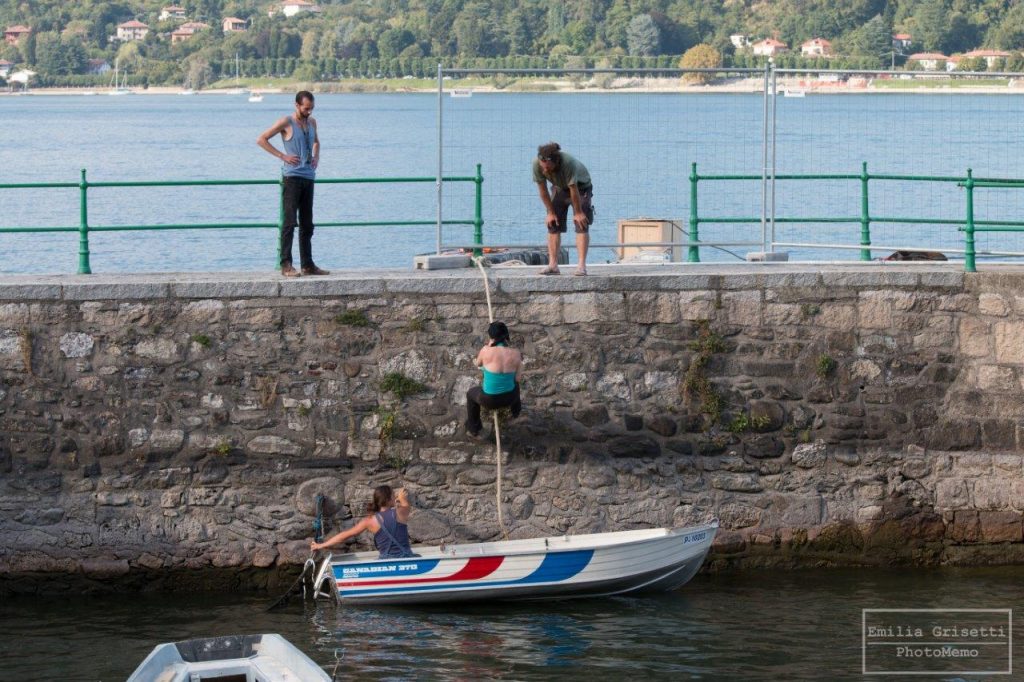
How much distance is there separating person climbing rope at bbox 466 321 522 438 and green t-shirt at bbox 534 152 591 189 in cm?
136

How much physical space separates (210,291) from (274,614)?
2529mm

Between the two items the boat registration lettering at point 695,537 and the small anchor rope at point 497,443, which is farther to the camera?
the small anchor rope at point 497,443

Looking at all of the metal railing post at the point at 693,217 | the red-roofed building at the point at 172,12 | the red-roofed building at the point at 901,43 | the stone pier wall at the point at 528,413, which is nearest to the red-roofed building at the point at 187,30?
the red-roofed building at the point at 172,12

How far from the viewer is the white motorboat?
9.04m

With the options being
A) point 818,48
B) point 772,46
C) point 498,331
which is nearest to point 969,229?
point 498,331

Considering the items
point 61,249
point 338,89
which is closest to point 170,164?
point 61,249

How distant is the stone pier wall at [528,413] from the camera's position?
11992 millimetres

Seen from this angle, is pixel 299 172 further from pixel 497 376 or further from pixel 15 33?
pixel 15 33

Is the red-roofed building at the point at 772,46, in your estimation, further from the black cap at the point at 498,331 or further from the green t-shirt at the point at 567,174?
the black cap at the point at 498,331

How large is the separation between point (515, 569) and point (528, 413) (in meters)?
1.31

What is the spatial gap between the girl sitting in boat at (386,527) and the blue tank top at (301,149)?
2.65 meters

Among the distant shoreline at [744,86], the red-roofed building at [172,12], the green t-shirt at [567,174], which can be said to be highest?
the red-roofed building at [172,12]

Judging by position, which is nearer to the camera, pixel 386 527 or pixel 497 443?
pixel 386 527

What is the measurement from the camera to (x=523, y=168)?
14695 millimetres
